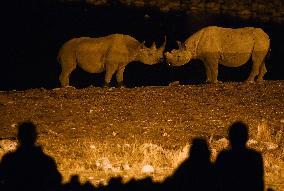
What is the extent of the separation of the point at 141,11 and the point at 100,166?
11.9 meters

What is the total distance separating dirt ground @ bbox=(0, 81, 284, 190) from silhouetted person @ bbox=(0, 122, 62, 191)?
0.25 m

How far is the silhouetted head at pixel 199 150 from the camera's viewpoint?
284 inches

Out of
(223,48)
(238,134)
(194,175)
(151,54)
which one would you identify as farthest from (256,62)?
(194,175)

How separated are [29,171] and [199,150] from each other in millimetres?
2285

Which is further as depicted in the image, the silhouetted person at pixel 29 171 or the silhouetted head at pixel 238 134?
the silhouetted head at pixel 238 134

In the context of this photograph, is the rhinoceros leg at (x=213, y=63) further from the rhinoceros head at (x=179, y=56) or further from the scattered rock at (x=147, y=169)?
the scattered rock at (x=147, y=169)

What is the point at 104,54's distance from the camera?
39.1 feet

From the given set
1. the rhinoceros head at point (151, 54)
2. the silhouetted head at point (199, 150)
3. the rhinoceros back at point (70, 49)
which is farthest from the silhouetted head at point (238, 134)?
the rhinoceros back at point (70, 49)

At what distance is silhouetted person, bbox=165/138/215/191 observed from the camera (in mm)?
6781

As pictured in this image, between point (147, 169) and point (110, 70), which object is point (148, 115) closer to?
point (147, 169)

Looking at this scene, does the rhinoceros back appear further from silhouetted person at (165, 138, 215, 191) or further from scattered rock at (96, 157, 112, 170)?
silhouetted person at (165, 138, 215, 191)

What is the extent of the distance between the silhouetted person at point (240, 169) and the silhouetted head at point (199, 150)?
0.73 ft

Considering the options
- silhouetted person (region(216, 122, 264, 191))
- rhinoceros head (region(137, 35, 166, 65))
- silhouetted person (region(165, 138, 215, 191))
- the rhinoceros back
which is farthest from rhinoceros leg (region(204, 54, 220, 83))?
silhouetted person (region(165, 138, 215, 191))

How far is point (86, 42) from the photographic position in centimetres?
1195
